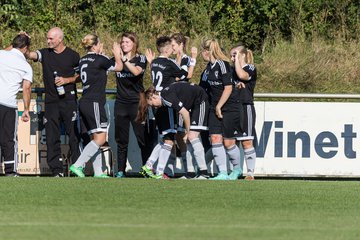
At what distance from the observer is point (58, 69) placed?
17.1 m

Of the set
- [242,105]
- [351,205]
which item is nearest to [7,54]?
[242,105]

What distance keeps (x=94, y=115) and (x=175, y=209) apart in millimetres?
4791

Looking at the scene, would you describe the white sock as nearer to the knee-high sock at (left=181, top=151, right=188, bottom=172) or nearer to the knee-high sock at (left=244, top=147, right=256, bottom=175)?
the knee-high sock at (left=181, top=151, right=188, bottom=172)

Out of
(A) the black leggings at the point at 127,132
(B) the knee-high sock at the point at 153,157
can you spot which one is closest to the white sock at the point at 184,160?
(A) the black leggings at the point at 127,132

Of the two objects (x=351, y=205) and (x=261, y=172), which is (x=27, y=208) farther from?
(x=261, y=172)

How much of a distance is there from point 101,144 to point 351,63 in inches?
329

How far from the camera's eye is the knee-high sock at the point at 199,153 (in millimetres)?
16500

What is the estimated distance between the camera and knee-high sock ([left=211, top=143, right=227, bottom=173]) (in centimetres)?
1662

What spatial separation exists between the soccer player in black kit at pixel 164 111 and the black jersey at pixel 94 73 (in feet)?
2.41

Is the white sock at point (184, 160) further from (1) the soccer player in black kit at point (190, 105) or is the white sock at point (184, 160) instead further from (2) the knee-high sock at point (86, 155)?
(2) the knee-high sock at point (86, 155)

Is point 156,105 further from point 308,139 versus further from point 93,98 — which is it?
point 308,139

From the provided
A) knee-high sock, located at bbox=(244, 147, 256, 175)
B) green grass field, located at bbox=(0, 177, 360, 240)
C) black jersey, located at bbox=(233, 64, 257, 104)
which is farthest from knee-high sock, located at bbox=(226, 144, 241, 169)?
green grass field, located at bbox=(0, 177, 360, 240)

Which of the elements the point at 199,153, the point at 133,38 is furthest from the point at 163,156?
the point at 133,38

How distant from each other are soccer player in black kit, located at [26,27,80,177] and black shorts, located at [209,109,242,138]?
2.20m
